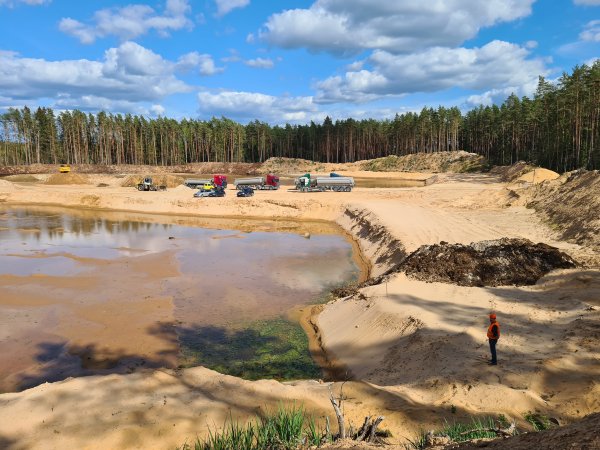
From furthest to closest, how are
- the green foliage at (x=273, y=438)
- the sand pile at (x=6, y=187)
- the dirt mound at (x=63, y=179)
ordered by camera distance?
the dirt mound at (x=63, y=179)
the sand pile at (x=6, y=187)
the green foliage at (x=273, y=438)

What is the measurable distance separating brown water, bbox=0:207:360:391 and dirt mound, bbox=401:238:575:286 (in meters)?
5.82

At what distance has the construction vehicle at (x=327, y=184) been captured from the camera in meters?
57.2

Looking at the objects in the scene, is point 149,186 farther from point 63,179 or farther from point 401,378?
point 401,378

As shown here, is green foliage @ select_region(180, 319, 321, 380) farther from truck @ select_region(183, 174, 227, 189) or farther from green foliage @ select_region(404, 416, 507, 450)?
truck @ select_region(183, 174, 227, 189)

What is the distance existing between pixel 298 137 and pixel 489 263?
122191 millimetres

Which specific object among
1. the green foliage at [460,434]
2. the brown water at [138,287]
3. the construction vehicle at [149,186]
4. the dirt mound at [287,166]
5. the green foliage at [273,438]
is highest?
the dirt mound at [287,166]

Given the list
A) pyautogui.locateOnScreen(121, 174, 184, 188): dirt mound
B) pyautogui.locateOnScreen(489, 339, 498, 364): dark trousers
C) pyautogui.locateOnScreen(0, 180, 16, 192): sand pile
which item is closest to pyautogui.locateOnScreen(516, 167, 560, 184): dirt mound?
pyautogui.locateOnScreen(489, 339, 498, 364): dark trousers

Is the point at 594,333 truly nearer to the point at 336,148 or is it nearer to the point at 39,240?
the point at 39,240

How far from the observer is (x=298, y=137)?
135m

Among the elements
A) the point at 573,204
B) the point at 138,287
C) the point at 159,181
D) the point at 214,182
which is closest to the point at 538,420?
the point at 138,287

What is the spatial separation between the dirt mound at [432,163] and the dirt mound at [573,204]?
5319 centimetres

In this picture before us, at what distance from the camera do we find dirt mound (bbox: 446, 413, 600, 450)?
147 inches

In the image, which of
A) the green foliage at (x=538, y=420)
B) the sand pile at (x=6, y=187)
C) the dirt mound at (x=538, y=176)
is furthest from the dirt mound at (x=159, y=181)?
the green foliage at (x=538, y=420)

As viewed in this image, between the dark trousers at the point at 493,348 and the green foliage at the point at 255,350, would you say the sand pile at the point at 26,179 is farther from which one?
the dark trousers at the point at 493,348
